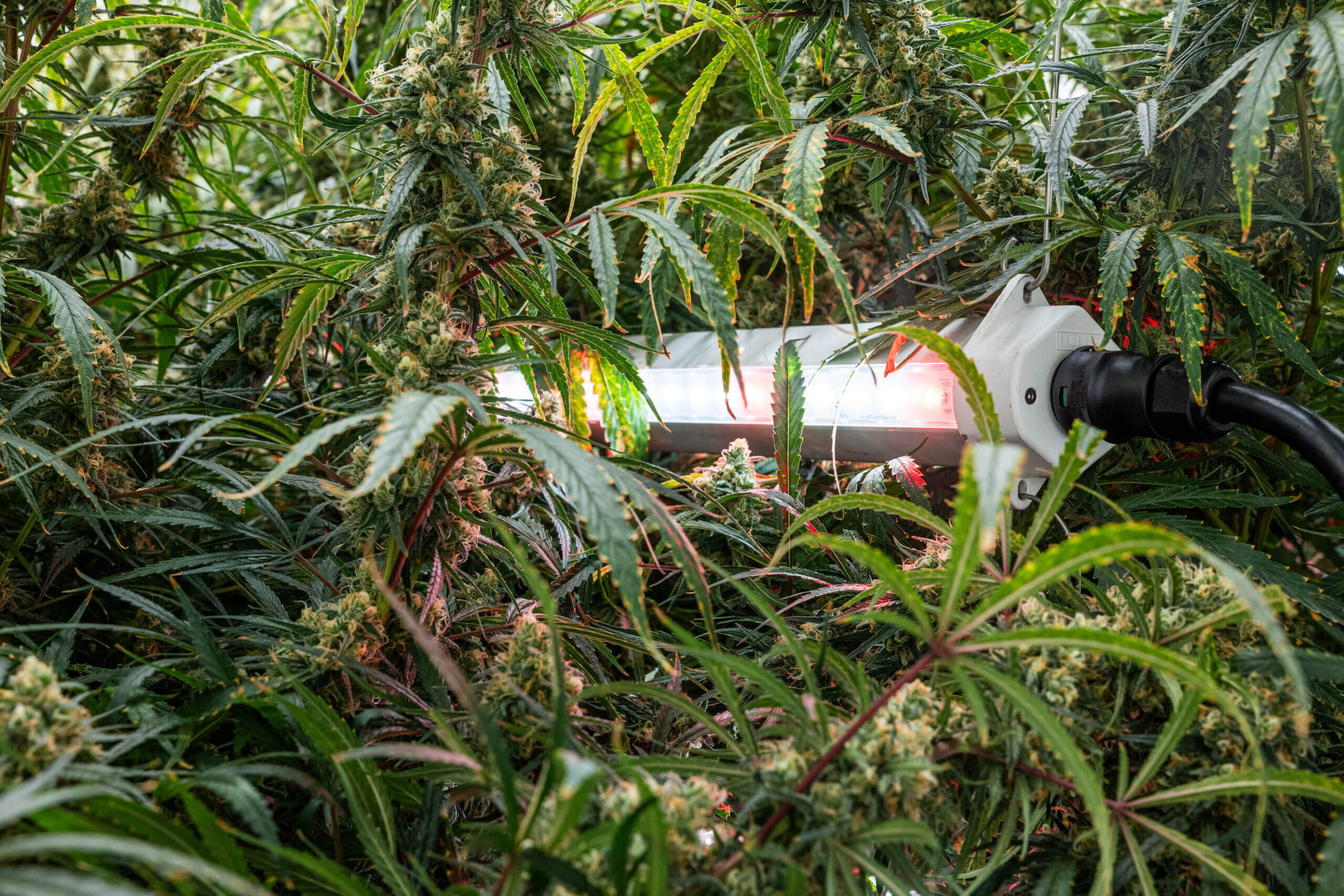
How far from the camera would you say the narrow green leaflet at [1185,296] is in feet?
1.35

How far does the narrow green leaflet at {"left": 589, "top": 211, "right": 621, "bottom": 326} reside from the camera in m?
0.35

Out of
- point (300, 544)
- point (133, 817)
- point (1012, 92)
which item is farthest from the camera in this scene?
point (1012, 92)

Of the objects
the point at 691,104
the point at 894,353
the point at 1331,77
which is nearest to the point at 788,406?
the point at 894,353

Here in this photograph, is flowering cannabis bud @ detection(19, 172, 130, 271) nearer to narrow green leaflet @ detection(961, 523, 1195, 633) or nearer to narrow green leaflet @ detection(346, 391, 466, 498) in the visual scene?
narrow green leaflet @ detection(346, 391, 466, 498)

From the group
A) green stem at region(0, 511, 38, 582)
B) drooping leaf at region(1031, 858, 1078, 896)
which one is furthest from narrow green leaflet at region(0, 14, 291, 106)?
drooping leaf at region(1031, 858, 1078, 896)

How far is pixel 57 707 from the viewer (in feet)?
0.92

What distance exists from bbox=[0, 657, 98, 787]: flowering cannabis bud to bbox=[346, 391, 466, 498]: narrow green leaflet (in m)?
0.13

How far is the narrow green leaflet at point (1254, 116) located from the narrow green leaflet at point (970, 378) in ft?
0.41

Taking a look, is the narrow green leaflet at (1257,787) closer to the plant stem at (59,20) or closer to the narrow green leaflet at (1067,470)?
the narrow green leaflet at (1067,470)

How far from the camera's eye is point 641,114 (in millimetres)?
461

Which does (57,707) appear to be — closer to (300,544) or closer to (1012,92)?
(300,544)

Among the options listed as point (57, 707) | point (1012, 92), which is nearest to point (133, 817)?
point (57, 707)

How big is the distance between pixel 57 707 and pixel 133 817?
49 millimetres

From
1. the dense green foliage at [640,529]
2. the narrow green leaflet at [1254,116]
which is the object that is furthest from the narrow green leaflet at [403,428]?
the narrow green leaflet at [1254,116]
